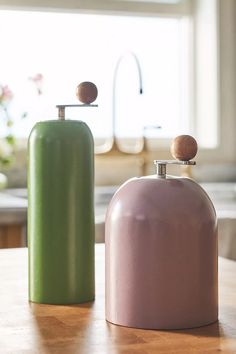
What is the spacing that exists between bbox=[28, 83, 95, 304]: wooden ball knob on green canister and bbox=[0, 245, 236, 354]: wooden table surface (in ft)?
0.12

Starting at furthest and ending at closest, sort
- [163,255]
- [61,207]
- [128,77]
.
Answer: [128,77] → [61,207] → [163,255]

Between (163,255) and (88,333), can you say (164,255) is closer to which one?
(163,255)

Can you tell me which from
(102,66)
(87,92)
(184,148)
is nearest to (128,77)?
(102,66)


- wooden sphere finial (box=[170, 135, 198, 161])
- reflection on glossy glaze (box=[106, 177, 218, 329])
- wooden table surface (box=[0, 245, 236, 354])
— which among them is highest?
wooden sphere finial (box=[170, 135, 198, 161])

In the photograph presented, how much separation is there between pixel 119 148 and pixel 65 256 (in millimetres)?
2403

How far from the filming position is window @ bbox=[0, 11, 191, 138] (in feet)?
11.2

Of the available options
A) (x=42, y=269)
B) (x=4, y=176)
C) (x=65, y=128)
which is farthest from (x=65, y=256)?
(x=4, y=176)

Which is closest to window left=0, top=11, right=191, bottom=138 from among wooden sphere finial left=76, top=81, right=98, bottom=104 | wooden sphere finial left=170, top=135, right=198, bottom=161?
wooden sphere finial left=76, top=81, right=98, bottom=104

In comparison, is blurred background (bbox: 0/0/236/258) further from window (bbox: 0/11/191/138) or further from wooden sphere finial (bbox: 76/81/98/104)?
wooden sphere finial (bbox: 76/81/98/104)

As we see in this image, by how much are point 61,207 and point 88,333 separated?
0.59 feet

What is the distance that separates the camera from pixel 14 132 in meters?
3.38

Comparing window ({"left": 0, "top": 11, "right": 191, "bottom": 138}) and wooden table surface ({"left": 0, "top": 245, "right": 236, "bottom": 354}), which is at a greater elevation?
window ({"left": 0, "top": 11, "right": 191, "bottom": 138})

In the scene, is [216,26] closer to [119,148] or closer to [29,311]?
[119,148]

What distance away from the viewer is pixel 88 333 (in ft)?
2.51
